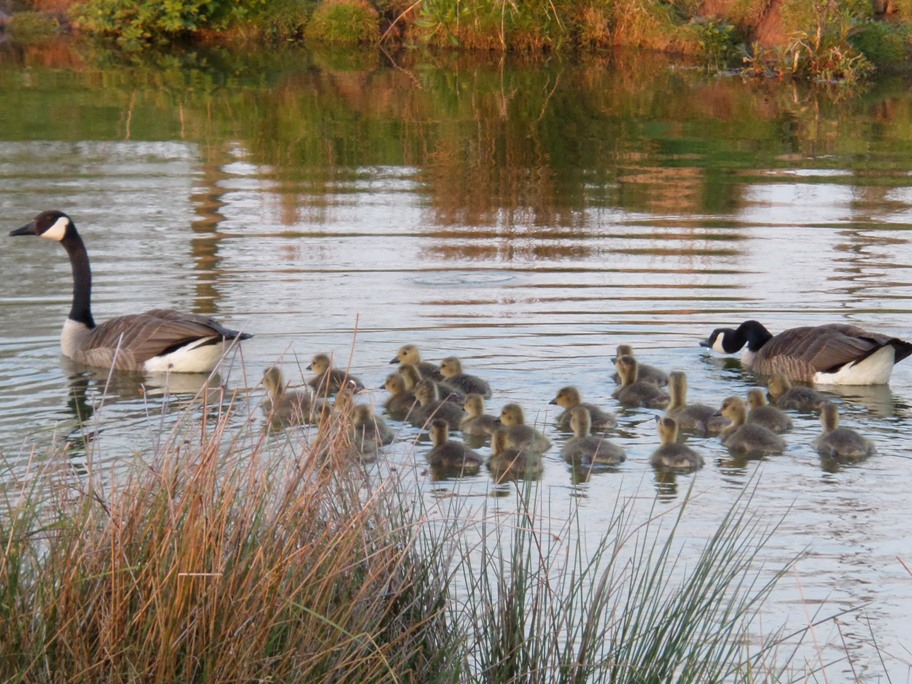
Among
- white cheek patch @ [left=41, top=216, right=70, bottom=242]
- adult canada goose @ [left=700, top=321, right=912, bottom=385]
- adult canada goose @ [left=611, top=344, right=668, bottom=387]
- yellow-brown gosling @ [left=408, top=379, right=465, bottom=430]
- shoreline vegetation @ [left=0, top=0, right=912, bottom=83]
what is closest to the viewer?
yellow-brown gosling @ [left=408, top=379, right=465, bottom=430]

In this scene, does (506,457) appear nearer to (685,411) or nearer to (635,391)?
(685,411)

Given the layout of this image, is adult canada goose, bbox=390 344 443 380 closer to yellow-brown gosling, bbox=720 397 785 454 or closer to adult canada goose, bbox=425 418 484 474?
adult canada goose, bbox=425 418 484 474

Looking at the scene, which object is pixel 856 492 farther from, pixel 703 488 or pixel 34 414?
pixel 34 414

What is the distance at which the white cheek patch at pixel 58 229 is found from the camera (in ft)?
41.7

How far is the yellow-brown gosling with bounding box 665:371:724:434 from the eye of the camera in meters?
9.73

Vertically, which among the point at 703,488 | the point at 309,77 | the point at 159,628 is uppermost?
the point at 309,77

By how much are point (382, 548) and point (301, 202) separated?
1390 cm

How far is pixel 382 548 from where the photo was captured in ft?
16.3

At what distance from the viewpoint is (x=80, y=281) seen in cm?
1219

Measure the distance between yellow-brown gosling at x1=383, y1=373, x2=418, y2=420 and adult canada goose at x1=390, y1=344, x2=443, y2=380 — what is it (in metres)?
0.37

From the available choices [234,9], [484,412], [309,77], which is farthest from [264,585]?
[234,9]

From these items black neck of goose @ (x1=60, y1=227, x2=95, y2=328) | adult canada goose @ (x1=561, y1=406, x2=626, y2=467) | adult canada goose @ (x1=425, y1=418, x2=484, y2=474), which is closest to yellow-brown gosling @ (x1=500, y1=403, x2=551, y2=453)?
adult canada goose @ (x1=561, y1=406, x2=626, y2=467)

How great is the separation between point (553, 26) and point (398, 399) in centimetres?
3063

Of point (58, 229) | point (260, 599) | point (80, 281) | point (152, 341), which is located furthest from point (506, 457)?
point (58, 229)
